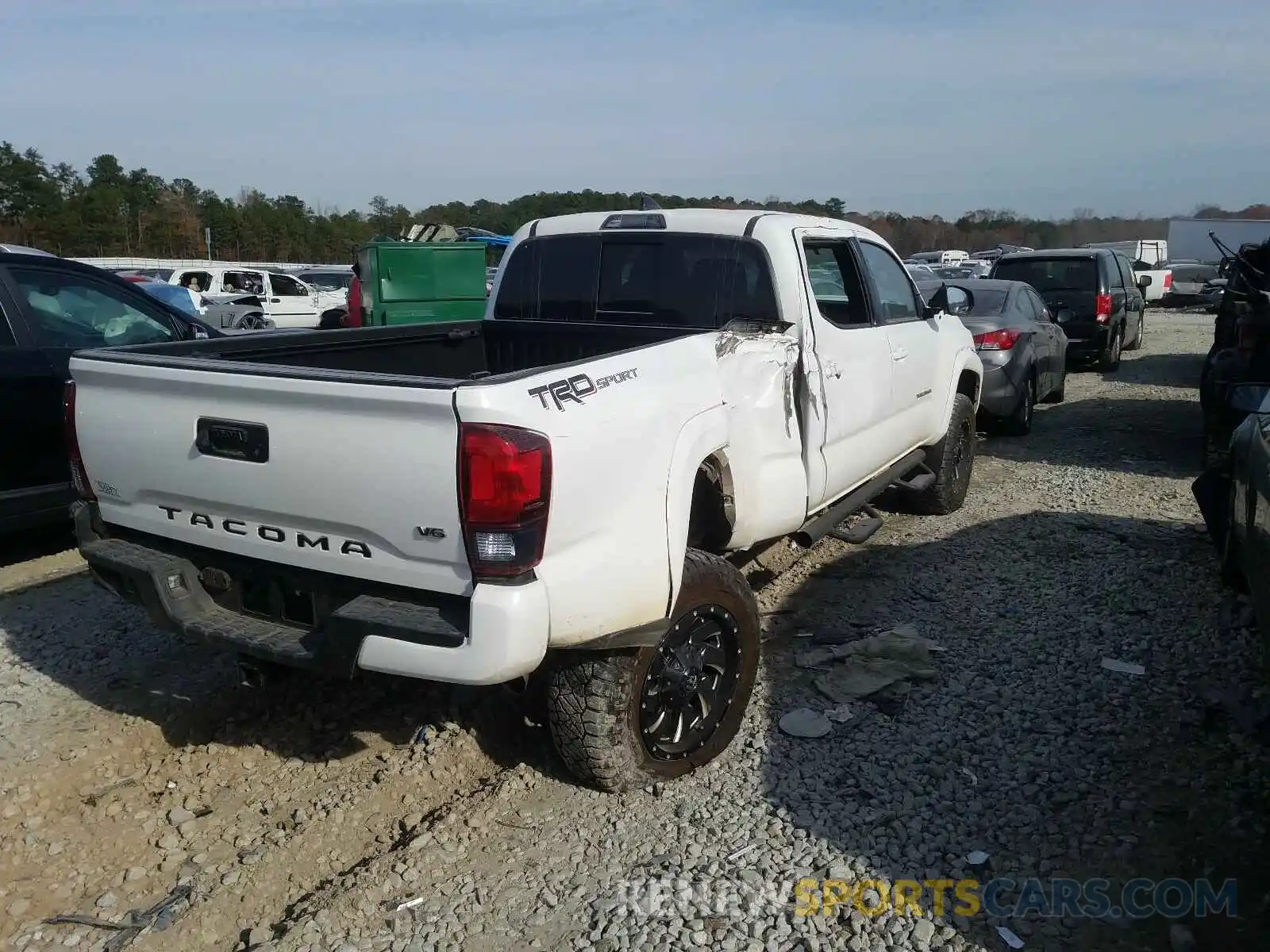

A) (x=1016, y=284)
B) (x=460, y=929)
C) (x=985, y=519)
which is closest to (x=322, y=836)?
(x=460, y=929)

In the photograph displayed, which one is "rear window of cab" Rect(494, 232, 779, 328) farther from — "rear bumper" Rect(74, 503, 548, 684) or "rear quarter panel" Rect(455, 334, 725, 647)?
"rear bumper" Rect(74, 503, 548, 684)

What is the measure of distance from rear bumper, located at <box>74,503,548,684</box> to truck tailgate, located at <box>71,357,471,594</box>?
9cm

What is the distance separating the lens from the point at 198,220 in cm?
5109

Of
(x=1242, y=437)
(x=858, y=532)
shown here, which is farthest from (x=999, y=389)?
(x=858, y=532)

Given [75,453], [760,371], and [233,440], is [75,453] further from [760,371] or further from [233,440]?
[760,371]

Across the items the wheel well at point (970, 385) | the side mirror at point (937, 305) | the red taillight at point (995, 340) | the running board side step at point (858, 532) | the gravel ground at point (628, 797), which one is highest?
the side mirror at point (937, 305)

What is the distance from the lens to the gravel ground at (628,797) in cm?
283

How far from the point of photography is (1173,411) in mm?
10914

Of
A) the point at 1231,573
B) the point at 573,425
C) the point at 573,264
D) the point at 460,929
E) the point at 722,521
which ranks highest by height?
the point at 573,264

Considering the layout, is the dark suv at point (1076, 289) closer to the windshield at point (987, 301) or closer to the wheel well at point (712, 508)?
the windshield at point (987, 301)

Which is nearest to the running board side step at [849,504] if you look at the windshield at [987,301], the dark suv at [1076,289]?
the windshield at [987,301]

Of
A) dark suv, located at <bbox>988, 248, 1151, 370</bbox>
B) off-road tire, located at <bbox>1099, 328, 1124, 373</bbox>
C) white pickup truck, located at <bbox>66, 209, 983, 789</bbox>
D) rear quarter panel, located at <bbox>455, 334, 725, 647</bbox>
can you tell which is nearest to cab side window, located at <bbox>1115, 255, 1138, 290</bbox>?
off-road tire, located at <bbox>1099, 328, 1124, 373</bbox>

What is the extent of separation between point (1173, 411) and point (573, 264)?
8696mm

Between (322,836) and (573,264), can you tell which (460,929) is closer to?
(322,836)
